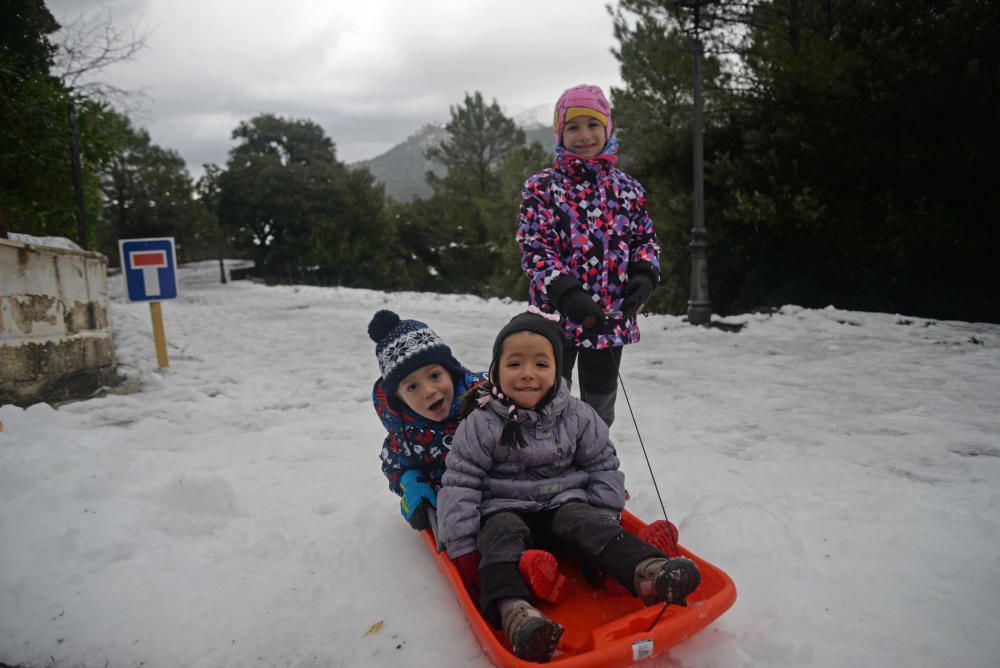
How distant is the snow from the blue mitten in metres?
0.19

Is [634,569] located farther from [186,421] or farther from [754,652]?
[186,421]

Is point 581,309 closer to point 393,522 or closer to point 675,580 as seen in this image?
point 675,580

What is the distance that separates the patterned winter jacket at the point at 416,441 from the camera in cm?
247

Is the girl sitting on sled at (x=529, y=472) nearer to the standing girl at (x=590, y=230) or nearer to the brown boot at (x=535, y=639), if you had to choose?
the brown boot at (x=535, y=639)

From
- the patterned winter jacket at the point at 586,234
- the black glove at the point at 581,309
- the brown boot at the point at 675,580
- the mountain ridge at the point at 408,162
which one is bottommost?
the brown boot at the point at 675,580

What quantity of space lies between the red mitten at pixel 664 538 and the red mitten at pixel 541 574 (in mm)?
370

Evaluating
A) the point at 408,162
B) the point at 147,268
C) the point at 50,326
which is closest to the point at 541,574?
the point at 50,326

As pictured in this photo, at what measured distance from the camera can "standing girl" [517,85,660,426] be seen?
254 cm

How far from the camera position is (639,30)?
10.9 m

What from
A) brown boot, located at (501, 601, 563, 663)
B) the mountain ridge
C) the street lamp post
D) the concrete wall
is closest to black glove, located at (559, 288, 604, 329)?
brown boot, located at (501, 601, 563, 663)

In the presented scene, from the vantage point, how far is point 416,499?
2.27m

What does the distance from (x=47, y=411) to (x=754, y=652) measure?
4305mm

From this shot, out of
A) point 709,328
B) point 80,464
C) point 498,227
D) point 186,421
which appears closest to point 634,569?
point 80,464

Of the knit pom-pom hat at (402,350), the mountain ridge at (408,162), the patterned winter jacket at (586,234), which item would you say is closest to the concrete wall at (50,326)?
the knit pom-pom hat at (402,350)
